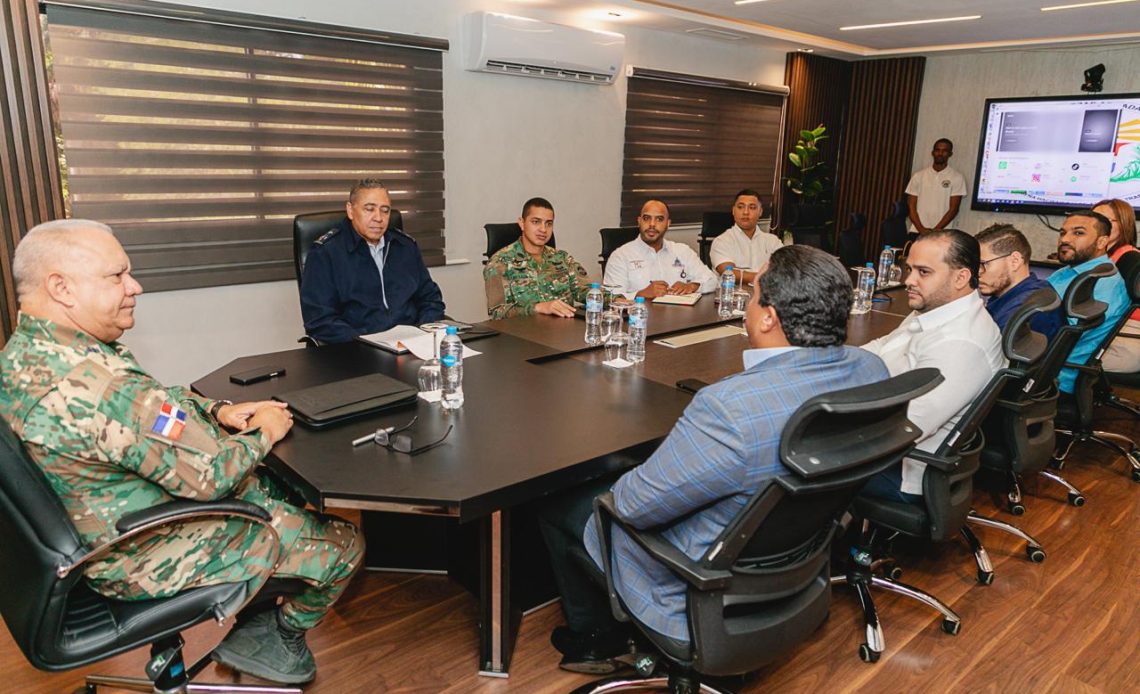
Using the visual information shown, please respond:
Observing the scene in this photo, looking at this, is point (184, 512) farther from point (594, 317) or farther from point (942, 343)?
point (942, 343)

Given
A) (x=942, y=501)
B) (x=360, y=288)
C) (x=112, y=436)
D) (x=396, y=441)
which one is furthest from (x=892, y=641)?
(x=360, y=288)

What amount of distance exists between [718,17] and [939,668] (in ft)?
15.8

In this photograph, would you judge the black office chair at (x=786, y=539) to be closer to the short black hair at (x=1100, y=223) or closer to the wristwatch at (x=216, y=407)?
the wristwatch at (x=216, y=407)

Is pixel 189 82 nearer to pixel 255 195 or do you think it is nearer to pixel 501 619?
pixel 255 195

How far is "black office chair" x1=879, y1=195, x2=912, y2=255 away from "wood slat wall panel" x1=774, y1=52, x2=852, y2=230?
0.96m

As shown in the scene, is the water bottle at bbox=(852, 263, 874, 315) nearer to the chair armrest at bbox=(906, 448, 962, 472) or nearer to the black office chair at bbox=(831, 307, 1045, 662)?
the black office chair at bbox=(831, 307, 1045, 662)

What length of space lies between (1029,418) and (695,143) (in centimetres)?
442

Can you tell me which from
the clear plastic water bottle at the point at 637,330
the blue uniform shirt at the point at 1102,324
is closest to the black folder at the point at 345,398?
the clear plastic water bottle at the point at 637,330

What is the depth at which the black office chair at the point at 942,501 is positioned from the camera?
208 centimetres

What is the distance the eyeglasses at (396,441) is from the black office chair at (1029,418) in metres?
1.89

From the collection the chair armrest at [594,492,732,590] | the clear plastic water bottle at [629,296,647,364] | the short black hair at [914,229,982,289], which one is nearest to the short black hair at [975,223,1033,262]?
the short black hair at [914,229,982,289]

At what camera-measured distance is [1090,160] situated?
20.9ft

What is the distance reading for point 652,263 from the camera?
14.4ft

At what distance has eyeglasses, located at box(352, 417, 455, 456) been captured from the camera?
1778 mm
